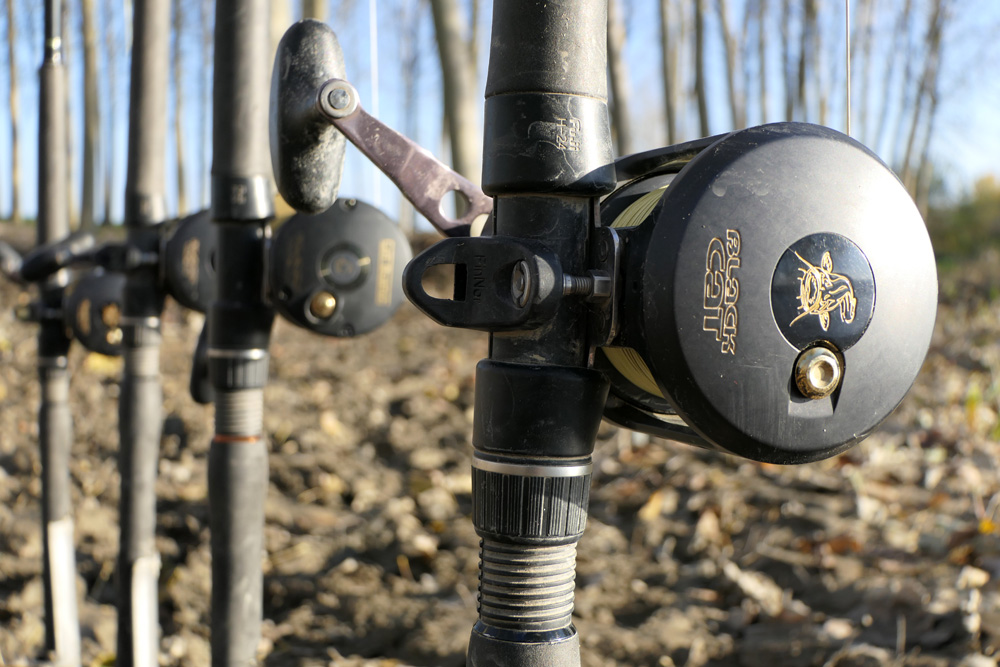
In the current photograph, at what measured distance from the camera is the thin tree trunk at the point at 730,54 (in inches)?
462

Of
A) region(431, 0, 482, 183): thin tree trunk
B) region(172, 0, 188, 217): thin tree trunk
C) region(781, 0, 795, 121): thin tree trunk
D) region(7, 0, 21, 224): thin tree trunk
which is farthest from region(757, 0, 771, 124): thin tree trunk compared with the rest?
region(7, 0, 21, 224): thin tree trunk

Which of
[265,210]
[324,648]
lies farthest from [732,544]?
[265,210]

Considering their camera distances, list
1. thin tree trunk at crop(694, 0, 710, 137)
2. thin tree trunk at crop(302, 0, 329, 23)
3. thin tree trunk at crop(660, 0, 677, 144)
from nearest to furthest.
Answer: thin tree trunk at crop(302, 0, 329, 23)
thin tree trunk at crop(694, 0, 710, 137)
thin tree trunk at crop(660, 0, 677, 144)

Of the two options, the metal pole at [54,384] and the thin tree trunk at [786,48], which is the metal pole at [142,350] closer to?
the metal pole at [54,384]

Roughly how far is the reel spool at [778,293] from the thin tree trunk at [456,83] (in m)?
6.30

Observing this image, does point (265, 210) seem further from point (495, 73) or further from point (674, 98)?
point (674, 98)

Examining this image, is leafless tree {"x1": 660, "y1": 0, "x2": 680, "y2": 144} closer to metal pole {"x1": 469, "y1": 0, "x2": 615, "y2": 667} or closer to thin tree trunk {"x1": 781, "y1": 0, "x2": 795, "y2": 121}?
thin tree trunk {"x1": 781, "y1": 0, "x2": 795, "y2": 121}

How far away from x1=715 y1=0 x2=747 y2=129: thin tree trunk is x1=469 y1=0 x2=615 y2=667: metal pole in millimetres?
11456

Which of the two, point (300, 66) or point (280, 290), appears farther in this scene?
point (280, 290)

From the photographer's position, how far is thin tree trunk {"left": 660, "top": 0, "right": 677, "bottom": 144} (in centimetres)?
958

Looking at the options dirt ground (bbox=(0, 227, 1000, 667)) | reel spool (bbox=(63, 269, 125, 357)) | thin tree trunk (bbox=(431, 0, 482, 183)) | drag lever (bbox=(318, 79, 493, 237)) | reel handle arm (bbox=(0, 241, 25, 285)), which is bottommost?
dirt ground (bbox=(0, 227, 1000, 667))

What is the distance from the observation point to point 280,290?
1.65 metres

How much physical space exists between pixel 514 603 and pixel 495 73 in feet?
1.61

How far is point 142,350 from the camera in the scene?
234 cm
